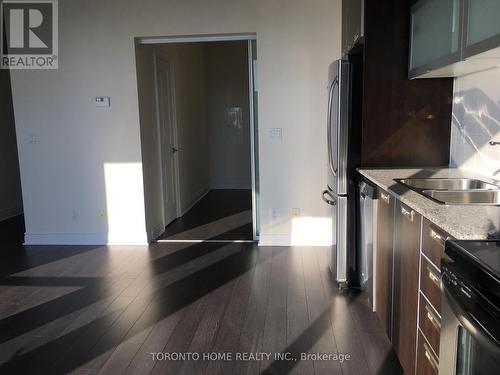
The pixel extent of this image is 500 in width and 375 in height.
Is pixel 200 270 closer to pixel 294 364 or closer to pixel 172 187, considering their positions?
pixel 294 364

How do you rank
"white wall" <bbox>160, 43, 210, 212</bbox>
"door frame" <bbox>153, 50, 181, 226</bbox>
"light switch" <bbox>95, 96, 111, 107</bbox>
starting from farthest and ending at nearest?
"white wall" <bbox>160, 43, 210, 212</bbox>, "door frame" <bbox>153, 50, 181, 226</bbox>, "light switch" <bbox>95, 96, 111, 107</bbox>

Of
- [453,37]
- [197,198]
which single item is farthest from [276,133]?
[197,198]

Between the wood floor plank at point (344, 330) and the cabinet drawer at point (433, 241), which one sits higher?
the cabinet drawer at point (433, 241)

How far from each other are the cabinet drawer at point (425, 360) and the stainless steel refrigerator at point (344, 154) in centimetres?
138

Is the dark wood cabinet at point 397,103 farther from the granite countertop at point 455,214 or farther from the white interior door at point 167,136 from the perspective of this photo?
the white interior door at point 167,136

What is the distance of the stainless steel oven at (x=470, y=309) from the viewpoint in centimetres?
107

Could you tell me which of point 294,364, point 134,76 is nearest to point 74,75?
point 134,76

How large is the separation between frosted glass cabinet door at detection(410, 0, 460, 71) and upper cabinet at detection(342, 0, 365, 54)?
0.34 metres

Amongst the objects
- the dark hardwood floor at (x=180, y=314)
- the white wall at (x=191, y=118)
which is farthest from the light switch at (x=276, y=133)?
the white wall at (x=191, y=118)

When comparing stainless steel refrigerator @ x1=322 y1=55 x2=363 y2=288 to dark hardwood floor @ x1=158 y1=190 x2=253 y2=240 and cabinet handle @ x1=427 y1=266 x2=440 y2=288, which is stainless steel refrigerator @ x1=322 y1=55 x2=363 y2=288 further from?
dark hardwood floor @ x1=158 y1=190 x2=253 y2=240

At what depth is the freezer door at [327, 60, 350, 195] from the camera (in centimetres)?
300

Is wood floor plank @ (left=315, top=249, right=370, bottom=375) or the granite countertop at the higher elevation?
the granite countertop

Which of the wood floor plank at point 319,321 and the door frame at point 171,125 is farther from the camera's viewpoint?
the door frame at point 171,125
